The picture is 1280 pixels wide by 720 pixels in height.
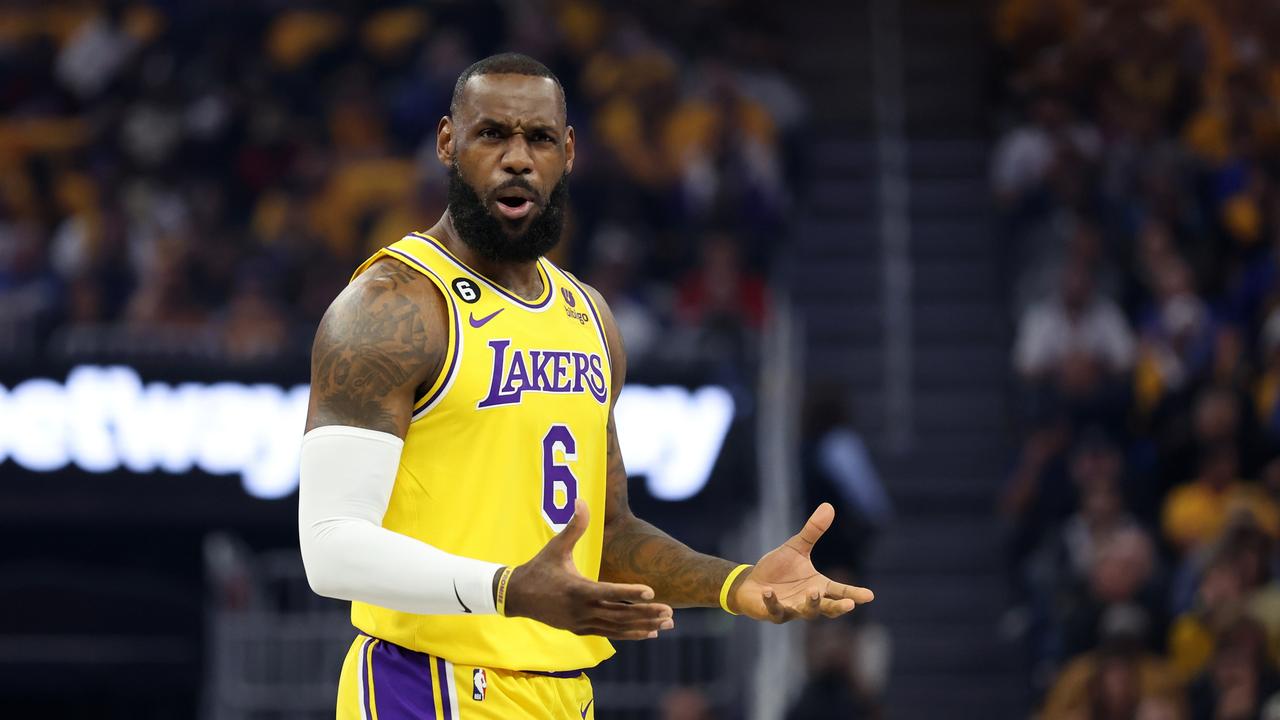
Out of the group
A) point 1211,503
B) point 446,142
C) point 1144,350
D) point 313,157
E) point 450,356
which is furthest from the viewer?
point 313,157

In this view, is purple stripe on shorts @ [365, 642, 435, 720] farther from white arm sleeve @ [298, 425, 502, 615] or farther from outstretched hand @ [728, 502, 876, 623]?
outstretched hand @ [728, 502, 876, 623]

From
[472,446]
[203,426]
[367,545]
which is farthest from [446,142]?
[203,426]

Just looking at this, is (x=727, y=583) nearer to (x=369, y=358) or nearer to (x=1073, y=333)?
(x=369, y=358)

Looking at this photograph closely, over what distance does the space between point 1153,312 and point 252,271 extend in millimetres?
5564

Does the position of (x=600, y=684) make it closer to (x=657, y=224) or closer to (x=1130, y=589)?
(x=1130, y=589)

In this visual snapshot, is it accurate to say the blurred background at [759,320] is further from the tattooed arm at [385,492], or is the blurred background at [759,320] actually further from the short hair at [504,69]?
the tattooed arm at [385,492]

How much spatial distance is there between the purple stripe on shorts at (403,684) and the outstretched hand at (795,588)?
26.5 inches

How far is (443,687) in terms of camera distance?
3.98 metres

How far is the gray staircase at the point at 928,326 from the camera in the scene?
11.2 metres

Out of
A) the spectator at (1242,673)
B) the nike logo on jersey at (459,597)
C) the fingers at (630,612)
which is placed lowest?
the spectator at (1242,673)

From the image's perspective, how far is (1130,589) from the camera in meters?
9.84

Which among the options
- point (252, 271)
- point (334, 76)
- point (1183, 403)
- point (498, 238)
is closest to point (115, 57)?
point (334, 76)

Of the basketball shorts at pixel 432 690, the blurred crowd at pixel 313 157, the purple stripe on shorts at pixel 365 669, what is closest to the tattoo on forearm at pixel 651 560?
the basketball shorts at pixel 432 690

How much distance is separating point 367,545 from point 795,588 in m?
0.90
